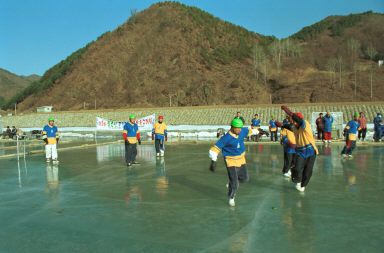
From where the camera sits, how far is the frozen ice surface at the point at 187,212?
475cm

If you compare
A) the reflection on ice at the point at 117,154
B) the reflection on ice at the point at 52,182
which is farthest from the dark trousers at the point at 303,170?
the reflection on ice at the point at 117,154

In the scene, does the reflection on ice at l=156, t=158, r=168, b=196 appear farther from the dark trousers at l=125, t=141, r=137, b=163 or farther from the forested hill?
the forested hill

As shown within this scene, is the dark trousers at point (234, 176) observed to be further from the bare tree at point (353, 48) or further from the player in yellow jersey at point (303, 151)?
the bare tree at point (353, 48)

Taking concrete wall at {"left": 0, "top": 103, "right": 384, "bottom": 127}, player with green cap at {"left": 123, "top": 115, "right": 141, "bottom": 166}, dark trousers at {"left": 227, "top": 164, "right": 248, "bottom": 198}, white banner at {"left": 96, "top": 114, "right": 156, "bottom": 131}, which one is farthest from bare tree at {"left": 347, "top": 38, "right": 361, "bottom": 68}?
dark trousers at {"left": 227, "top": 164, "right": 248, "bottom": 198}

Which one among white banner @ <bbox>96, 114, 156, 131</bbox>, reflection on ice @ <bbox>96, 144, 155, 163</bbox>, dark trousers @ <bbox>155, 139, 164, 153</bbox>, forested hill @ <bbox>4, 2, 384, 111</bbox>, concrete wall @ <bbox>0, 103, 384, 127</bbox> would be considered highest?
forested hill @ <bbox>4, 2, 384, 111</bbox>

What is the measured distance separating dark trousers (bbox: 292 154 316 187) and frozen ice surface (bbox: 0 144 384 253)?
0.32 m

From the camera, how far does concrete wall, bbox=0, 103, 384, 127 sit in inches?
1629

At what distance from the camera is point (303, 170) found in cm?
774

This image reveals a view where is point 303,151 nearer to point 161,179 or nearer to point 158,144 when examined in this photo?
point 161,179

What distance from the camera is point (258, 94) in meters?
69.1

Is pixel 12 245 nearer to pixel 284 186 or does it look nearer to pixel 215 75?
pixel 284 186

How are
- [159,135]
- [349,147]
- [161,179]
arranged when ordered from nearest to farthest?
[161,179]
[349,147]
[159,135]

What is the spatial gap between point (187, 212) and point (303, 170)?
305 cm

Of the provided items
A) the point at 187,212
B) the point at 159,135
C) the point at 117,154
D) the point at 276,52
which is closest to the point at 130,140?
the point at 159,135
